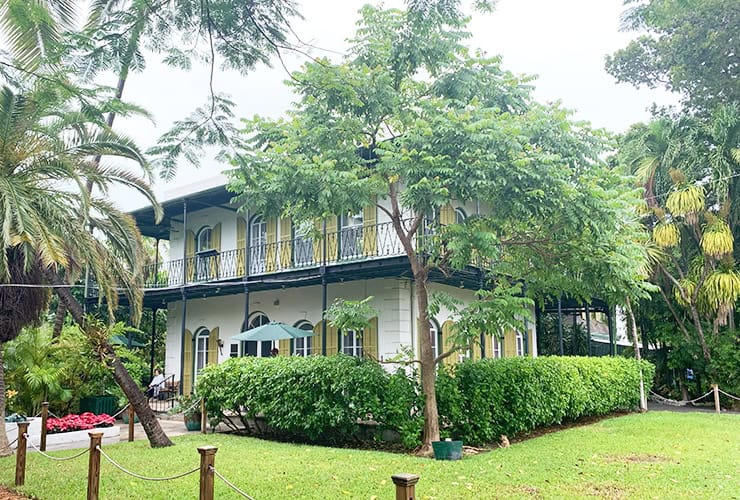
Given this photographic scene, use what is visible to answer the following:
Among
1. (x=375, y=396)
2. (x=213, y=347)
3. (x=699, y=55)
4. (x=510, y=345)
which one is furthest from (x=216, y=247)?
(x=699, y=55)

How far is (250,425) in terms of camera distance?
1137cm

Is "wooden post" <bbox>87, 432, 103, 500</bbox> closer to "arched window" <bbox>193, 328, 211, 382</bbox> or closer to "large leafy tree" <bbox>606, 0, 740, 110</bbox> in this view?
"arched window" <bbox>193, 328, 211, 382</bbox>

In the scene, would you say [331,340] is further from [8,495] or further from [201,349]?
[8,495]

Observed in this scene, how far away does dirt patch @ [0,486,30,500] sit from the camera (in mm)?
6338

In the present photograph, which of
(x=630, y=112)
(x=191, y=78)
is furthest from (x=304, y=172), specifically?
(x=630, y=112)

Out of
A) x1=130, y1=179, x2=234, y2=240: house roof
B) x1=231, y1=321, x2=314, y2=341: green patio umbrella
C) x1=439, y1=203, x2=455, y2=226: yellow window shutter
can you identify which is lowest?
x1=231, y1=321, x2=314, y2=341: green patio umbrella

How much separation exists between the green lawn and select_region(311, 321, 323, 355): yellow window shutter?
14.9 ft

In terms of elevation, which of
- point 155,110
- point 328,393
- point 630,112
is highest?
point 630,112

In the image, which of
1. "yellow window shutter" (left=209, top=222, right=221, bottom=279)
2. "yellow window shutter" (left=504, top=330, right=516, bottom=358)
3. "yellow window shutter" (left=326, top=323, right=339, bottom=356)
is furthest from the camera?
"yellow window shutter" (left=504, top=330, right=516, bottom=358)

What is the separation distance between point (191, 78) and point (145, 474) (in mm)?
4768

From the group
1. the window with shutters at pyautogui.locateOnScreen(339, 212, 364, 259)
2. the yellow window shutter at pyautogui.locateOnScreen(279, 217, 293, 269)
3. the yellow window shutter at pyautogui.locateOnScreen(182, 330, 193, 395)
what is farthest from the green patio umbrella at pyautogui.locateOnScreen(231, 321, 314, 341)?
the yellow window shutter at pyautogui.locateOnScreen(182, 330, 193, 395)

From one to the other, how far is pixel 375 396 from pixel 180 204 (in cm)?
1024

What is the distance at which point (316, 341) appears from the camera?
1480 cm

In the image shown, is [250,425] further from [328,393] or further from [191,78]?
[191,78]
